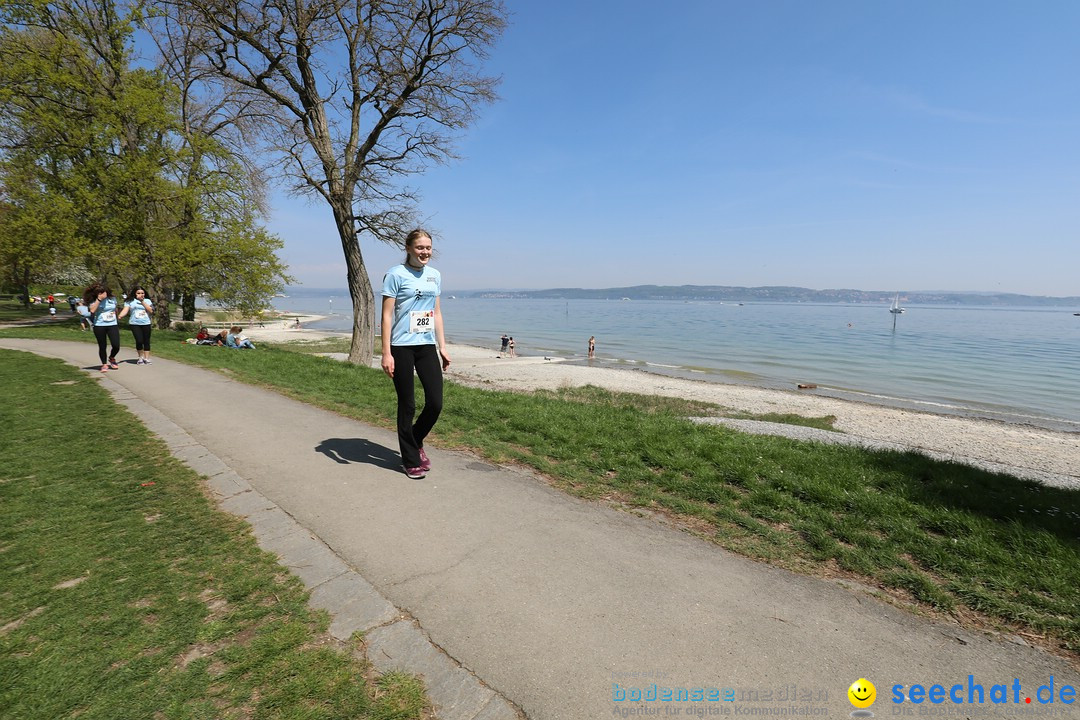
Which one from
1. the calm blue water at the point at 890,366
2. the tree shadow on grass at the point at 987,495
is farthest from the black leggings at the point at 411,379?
the calm blue water at the point at 890,366

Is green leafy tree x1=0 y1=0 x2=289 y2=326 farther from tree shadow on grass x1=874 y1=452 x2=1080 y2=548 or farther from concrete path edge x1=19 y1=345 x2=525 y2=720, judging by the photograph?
tree shadow on grass x1=874 y1=452 x2=1080 y2=548

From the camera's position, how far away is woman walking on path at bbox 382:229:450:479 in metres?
4.57

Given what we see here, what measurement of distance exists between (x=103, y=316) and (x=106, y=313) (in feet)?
0.29

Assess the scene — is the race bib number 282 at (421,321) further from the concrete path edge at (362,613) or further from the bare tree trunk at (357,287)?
the bare tree trunk at (357,287)

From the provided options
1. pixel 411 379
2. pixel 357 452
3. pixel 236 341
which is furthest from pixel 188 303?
pixel 411 379

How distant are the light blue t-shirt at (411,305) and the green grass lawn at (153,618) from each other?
205cm

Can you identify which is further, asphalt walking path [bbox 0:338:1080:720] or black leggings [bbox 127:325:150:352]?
black leggings [bbox 127:325:150:352]

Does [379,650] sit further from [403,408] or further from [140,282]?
[140,282]

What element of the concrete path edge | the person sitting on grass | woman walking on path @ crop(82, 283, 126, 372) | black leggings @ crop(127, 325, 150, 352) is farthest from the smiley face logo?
the person sitting on grass

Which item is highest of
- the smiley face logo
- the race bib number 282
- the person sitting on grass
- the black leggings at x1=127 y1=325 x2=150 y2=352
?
the race bib number 282

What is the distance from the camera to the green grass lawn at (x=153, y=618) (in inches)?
79.1

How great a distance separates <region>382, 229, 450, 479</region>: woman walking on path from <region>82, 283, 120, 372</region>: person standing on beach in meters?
9.73

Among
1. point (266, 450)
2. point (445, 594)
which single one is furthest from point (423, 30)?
point (445, 594)

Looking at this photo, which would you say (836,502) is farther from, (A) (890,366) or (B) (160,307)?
(A) (890,366)
